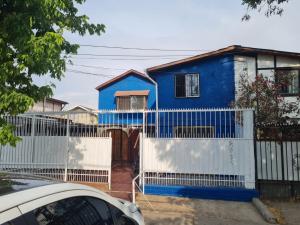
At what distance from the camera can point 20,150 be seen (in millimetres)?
11062

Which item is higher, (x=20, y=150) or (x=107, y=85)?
(x=107, y=85)

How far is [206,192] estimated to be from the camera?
381 inches

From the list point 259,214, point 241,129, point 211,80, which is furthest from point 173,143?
point 211,80

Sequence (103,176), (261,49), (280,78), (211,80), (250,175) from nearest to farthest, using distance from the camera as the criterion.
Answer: (250,175) → (103,176) → (280,78) → (261,49) → (211,80)

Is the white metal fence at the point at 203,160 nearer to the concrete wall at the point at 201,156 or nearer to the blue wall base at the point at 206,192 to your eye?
the concrete wall at the point at 201,156

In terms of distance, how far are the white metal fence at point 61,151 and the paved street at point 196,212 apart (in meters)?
1.95

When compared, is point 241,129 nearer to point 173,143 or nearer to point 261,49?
point 173,143

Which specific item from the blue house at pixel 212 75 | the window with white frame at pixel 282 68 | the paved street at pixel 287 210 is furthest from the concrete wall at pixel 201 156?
the window with white frame at pixel 282 68

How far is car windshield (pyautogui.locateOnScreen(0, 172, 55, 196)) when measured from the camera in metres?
2.32

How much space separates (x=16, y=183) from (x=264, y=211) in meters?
6.82

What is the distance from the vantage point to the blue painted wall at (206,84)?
17578 millimetres

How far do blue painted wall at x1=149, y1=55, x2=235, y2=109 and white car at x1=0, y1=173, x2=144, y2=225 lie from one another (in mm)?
14882

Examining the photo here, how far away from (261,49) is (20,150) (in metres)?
11.9

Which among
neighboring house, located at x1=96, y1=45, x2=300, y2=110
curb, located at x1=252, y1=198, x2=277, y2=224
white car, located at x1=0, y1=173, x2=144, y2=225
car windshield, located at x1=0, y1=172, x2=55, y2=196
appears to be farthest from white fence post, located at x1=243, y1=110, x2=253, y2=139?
car windshield, located at x1=0, y1=172, x2=55, y2=196
